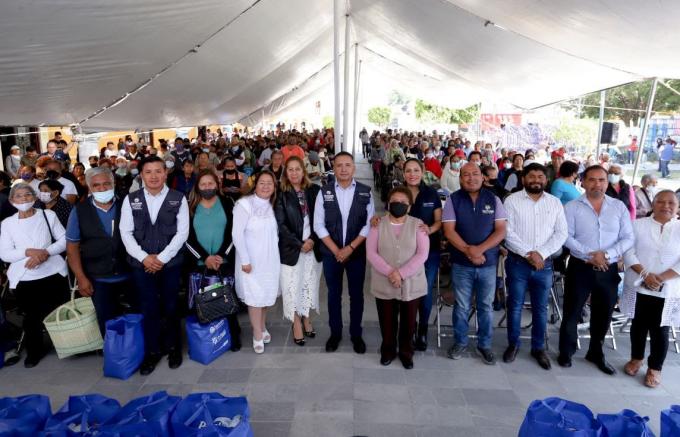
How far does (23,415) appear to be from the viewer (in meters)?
2.32

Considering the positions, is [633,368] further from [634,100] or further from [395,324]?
[634,100]

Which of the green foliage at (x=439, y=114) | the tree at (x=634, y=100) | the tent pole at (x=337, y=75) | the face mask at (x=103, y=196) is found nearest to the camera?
the face mask at (x=103, y=196)

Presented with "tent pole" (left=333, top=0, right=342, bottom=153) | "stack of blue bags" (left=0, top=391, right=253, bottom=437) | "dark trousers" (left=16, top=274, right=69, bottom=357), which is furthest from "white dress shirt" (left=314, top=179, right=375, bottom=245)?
"tent pole" (left=333, top=0, right=342, bottom=153)

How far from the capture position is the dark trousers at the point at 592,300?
3.59 meters

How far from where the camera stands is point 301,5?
9.57 meters

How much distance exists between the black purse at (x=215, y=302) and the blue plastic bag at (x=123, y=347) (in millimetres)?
494

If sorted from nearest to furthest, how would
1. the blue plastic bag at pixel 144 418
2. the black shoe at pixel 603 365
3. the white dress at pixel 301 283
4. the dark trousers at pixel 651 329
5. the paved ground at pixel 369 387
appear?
the blue plastic bag at pixel 144 418
the paved ground at pixel 369 387
the dark trousers at pixel 651 329
the black shoe at pixel 603 365
the white dress at pixel 301 283

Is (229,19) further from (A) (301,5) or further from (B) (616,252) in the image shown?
(B) (616,252)

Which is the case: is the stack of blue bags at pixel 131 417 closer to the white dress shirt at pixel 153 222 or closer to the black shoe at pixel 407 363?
the white dress shirt at pixel 153 222

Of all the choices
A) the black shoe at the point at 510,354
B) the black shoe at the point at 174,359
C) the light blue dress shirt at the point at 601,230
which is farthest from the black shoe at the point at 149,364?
the light blue dress shirt at the point at 601,230

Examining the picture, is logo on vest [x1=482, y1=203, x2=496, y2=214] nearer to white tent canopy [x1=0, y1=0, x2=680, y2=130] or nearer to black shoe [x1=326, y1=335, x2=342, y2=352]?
black shoe [x1=326, y1=335, x2=342, y2=352]

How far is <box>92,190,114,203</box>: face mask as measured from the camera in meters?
3.53

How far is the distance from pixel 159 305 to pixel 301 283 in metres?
1.19

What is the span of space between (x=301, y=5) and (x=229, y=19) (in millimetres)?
2255
